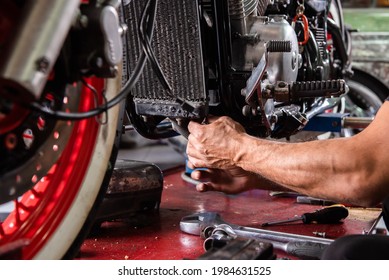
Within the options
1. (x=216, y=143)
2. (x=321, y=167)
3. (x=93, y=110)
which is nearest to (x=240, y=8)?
(x=216, y=143)

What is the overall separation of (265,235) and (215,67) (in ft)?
1.66

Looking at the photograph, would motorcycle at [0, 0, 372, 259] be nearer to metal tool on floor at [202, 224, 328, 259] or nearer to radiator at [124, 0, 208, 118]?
radiator at [124, 0, 208, 118]

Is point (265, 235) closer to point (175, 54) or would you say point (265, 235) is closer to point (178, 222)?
point (178, 222)

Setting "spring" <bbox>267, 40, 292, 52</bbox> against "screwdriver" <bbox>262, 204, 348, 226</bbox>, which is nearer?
"spring" <bbox>267, 40, 292, 52</bbox>

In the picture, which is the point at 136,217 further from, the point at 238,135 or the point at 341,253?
the point at 341,253

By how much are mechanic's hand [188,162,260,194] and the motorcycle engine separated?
17cm

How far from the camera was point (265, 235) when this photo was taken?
1739 mm

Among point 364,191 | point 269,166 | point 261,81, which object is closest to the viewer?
point 364,191

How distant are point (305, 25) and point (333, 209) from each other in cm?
72

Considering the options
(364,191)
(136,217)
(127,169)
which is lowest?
(136,217)

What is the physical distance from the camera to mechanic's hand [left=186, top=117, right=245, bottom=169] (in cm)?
164

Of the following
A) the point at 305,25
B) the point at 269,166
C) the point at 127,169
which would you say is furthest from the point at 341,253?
the point at 305,25

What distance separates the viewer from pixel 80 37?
106 cm

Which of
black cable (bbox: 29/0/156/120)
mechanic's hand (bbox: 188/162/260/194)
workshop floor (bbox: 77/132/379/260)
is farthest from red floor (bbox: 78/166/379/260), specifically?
black cable (bbox: 29/0/156/120)
